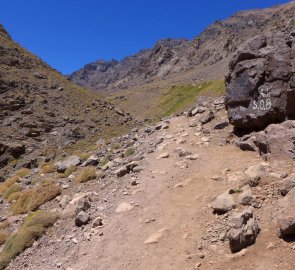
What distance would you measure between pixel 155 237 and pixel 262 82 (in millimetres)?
7136

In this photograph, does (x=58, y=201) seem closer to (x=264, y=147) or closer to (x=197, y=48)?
(x=264, y=147)

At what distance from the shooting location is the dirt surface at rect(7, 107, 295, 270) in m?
8.45

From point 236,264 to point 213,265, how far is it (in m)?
0.53

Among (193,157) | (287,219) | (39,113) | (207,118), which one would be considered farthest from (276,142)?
(39,113)

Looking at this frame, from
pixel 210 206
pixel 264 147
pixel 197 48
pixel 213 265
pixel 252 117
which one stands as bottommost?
pixel 213 265

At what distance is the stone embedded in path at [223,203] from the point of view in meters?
9.82

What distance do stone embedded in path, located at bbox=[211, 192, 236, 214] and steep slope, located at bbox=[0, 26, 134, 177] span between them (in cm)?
1751

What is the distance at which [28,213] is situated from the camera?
15.5m

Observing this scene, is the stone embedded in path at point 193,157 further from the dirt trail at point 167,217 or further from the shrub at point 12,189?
the shrub at point 12,189

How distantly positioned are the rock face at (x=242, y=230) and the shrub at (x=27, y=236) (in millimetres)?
6642

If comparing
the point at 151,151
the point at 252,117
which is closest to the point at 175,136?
the point at 151,151

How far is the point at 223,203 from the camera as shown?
32.8ft

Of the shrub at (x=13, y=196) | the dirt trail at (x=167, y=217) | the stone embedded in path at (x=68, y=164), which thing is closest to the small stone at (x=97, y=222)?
the dirt trail at (x=167, y=217)

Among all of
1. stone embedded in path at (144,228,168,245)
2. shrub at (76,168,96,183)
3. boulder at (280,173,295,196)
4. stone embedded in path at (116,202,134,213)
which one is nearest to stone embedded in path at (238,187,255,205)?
boulder at (280,173,295,196)
